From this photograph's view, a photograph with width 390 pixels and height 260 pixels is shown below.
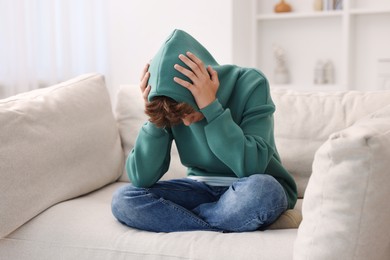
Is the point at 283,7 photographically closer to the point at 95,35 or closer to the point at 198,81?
the point at 95,35

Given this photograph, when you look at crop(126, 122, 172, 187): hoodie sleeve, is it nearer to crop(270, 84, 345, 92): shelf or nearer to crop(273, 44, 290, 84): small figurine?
crop(270, 84, 345, 92): shelf

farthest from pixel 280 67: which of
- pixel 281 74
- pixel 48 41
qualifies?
pixel 48 41

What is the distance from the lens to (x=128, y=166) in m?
1.98

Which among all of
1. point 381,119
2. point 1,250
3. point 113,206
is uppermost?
point 381,119

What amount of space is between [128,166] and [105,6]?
2129 mm

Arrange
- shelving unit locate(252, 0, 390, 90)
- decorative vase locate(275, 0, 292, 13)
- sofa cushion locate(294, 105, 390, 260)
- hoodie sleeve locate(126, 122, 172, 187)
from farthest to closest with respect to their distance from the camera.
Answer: decorative vase locate(275, 0, 292, 13) → shelving unit locate(252, 0, 390, 90) → hoodie sleeve locate(126, 122, 172, 187) → sofa cushion locate(294, 105, 390, 260)

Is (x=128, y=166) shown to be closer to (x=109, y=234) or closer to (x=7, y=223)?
(x=109, y=234)

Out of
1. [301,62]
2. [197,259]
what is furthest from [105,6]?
[197,259]

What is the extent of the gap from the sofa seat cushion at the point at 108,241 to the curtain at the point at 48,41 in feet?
6.17

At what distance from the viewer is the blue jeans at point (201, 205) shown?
173 centimetres

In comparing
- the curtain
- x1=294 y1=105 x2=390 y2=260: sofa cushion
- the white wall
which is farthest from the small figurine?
x1=294 y1=105 x2=390 y2=260: sofa cushion

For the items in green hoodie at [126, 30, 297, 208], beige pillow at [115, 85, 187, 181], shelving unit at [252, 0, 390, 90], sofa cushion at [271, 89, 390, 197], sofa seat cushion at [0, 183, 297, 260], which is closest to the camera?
sofa seat cushion at [0, 183, 297, 260]

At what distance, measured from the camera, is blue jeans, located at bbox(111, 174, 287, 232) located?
5.68 feet

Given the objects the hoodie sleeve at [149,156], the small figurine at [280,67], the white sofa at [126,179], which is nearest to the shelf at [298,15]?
the small figurine at [280,67]
